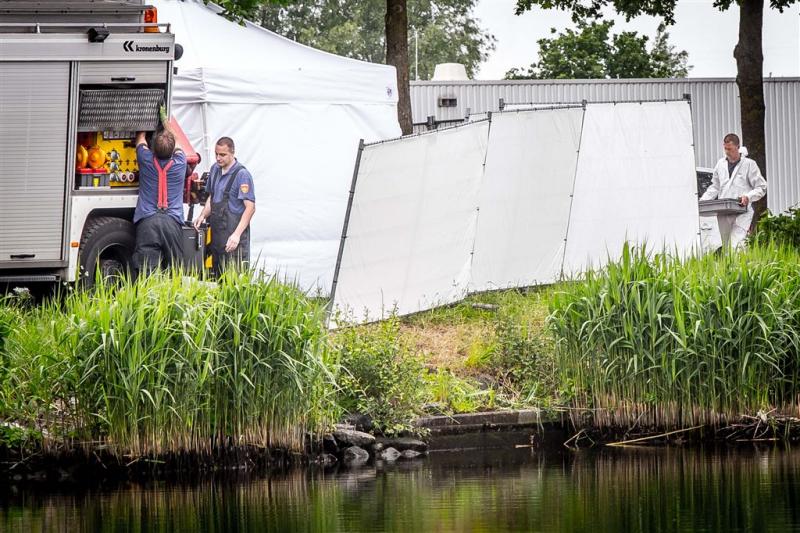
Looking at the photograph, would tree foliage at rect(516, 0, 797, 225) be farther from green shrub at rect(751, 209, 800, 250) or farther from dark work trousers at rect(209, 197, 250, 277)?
dark work trousers at rect(209, 197, 250, 277)

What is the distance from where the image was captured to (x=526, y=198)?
15438 mm

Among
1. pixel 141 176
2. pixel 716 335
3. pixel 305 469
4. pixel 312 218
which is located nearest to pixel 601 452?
pixel 716 335

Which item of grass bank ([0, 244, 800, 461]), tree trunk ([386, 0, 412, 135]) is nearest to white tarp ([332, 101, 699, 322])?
grass bank ([0, 244, 800, 461])

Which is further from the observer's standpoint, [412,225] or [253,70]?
[253,70]

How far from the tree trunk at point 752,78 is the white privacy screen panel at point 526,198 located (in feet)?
26.4

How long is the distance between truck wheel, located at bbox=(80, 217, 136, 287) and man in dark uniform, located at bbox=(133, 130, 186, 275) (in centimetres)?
41

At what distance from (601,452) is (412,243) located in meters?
3.48

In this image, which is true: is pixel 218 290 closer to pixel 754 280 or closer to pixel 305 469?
pixel 305 469

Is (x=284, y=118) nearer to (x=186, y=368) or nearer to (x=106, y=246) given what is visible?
(x=106, y=246)

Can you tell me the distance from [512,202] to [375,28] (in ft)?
141

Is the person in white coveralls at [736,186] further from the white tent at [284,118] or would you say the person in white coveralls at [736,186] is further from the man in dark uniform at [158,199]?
the man in dark uniform at [158,199]

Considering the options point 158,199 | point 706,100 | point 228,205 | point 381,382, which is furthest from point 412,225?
point 706,100

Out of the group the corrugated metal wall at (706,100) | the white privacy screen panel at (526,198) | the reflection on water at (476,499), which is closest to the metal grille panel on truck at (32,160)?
the white privacy screen panel at (526,198)

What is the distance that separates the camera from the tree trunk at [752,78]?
76.1ft
